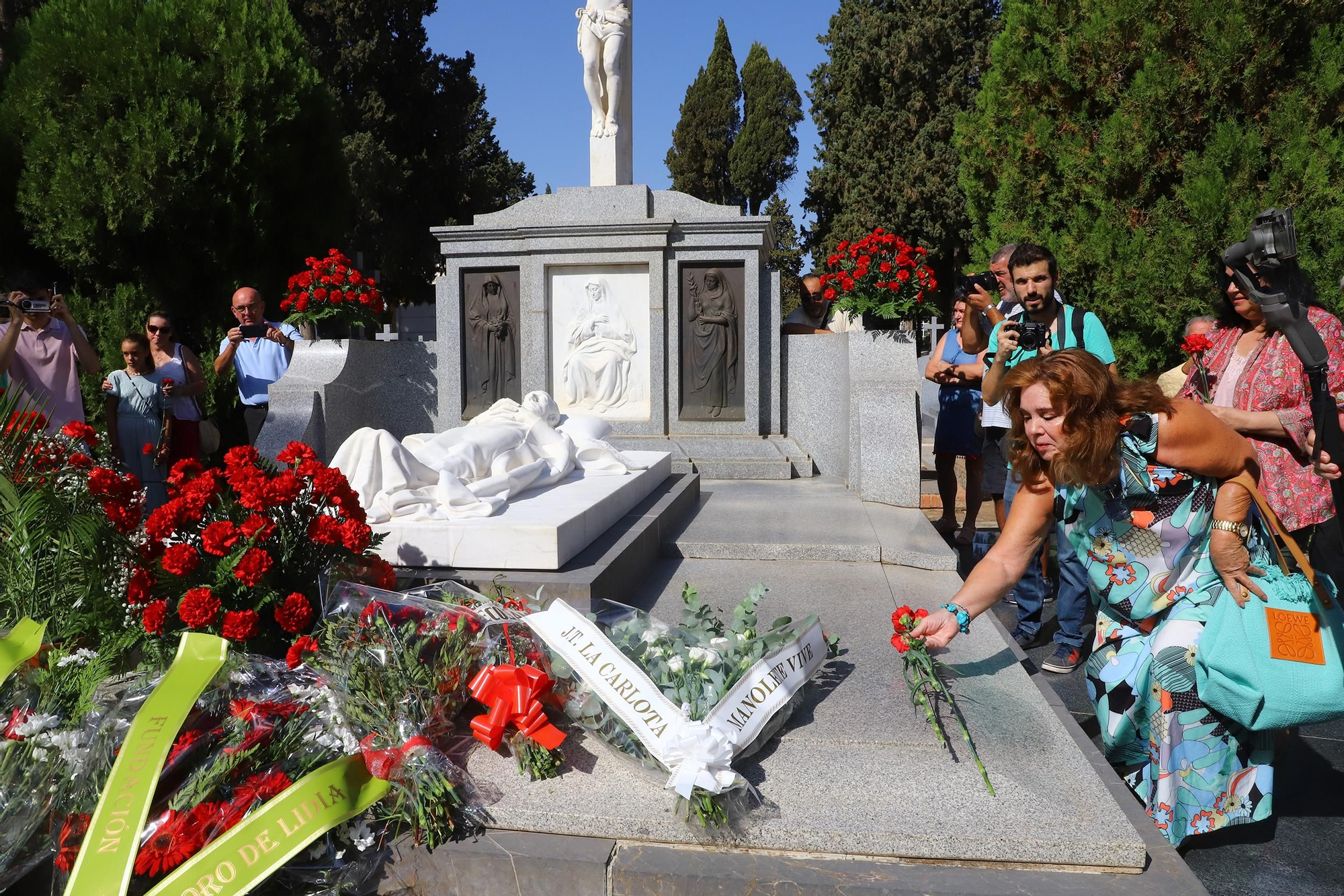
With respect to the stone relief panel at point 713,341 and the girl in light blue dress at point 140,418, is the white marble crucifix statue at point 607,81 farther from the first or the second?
the girl in light blue dress at point 140,418

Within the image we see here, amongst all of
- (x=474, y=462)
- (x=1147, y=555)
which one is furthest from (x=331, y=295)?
(x=1147, y=555)

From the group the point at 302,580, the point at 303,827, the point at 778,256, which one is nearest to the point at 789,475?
the point at 302,580

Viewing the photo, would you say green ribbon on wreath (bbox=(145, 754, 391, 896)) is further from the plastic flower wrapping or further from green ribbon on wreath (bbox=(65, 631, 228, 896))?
the plastic flower wrapping

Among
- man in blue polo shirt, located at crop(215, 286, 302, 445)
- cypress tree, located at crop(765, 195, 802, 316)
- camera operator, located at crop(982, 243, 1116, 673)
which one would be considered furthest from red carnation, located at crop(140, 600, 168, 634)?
cypress tree, located at crop(765, 195, 802, 316)

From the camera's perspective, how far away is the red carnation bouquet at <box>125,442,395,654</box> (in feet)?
8.72

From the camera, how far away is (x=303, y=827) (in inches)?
79.0

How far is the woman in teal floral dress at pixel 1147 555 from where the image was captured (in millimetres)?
2438

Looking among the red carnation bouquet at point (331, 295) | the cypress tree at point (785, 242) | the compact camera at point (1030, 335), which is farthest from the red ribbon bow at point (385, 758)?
the cypress tree at point (785, 242)

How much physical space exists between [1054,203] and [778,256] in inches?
716

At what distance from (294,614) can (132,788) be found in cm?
77

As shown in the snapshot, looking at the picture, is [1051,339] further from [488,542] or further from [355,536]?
[355,536]

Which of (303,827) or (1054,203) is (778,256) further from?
(303,827)

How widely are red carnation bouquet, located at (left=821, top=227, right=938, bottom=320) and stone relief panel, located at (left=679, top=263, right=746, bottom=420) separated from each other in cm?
111

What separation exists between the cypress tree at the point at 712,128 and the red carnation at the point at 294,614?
99.2ft
